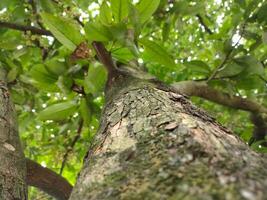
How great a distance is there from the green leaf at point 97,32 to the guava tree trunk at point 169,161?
15.6 inches

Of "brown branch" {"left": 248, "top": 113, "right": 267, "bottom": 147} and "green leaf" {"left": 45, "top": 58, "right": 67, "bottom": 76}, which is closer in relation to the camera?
"green leaf" {"left": 45, "top": 58, "right": 67, "bottom": 76}

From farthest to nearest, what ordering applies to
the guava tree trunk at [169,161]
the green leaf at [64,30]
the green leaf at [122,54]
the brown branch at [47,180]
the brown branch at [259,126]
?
1. the brown branch at [259,126]
2. the brown branch at [47,180]
3. the green leaf at [122,54]
4. the green leaf at [64,30]
5. the guava tree trunk at [169,161]

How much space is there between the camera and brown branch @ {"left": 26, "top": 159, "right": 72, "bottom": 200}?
179 centimetres

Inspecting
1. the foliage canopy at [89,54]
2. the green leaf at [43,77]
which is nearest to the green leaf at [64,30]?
the foliage canopy at [89,54]

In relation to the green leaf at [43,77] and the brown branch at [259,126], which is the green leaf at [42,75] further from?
the brown branch at [259,126]

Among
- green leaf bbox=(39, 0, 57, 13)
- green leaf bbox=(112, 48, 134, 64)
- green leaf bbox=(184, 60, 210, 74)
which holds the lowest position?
green leaf bbox=(112, 48, 134, 64)

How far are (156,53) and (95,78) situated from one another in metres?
0.27

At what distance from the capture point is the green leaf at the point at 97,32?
4.58 ft

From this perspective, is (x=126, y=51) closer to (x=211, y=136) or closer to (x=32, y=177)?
(x=32, y=177)

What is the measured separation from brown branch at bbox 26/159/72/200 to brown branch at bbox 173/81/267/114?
2.35 ft

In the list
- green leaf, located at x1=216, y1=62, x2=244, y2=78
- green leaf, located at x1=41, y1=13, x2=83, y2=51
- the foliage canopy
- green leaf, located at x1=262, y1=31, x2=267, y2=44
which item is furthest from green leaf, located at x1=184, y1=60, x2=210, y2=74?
green leaf, located at x1=41, y1=13, x2=83, y2=51

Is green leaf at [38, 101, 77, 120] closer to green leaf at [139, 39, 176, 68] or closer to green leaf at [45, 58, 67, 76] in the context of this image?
green leaf at [45, 58, 67, 76]

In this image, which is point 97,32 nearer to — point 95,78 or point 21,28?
point 95,78

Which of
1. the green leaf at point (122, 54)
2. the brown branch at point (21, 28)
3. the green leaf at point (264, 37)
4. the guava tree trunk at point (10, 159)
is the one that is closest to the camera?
the guava tree trunk at point (10, 159)
